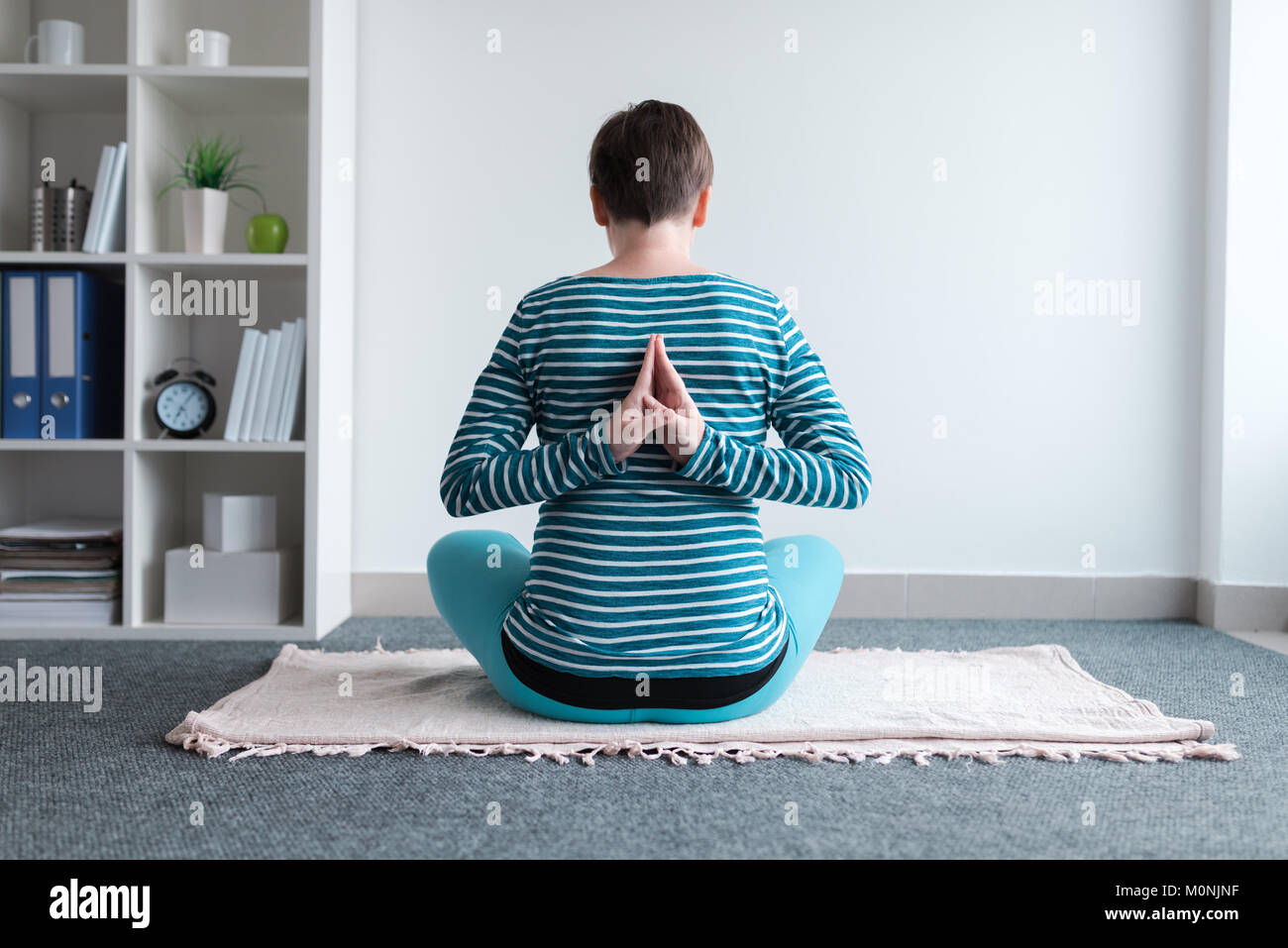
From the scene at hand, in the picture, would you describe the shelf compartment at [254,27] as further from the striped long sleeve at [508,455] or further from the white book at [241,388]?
the striped long sleeve at [508,455]

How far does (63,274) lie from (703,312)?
1665 millimetres

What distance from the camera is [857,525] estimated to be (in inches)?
108

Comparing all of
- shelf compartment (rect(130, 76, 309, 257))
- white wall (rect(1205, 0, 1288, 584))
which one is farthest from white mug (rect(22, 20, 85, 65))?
white wall (rect(1205, 0, 1288, 584))

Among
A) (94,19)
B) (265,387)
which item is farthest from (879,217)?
(94,19)

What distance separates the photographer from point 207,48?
2416 mm

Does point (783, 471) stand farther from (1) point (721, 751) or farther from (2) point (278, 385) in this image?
(2) point (278, 385)

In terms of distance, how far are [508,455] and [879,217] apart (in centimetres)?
160

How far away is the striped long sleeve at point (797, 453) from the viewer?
1.40m

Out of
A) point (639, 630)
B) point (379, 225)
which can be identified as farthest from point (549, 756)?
point (379, 225)

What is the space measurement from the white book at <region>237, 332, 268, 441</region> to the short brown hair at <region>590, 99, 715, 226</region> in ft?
4.01

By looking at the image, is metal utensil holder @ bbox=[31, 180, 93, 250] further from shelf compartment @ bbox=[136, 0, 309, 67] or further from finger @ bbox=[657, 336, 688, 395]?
finger @ bbox=[657, 336, 688, 395]
